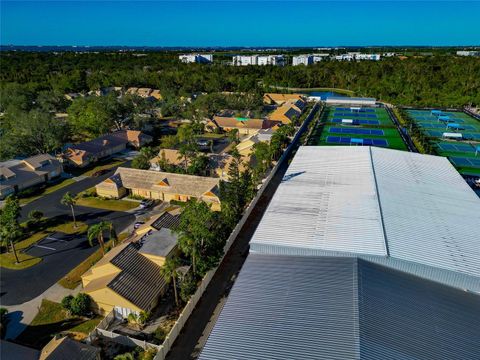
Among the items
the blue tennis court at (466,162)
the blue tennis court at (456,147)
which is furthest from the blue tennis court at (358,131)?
the blue tennis court at (466,162)

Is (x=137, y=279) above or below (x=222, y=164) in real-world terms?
below

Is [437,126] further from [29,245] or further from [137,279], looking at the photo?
[29,245]

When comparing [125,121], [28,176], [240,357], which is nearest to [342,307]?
[240,357]

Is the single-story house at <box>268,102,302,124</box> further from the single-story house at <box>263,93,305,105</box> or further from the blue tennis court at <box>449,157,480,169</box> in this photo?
the blue tennis court at <box>449,157,480,169</box>

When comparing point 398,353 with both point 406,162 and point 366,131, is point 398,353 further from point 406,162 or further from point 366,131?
point 366,131

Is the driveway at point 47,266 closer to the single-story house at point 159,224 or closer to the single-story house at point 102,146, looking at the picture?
the single-story house at point 159,224

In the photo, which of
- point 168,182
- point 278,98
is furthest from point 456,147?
point 278,98

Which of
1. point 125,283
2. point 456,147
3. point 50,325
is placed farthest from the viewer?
point 456,147
